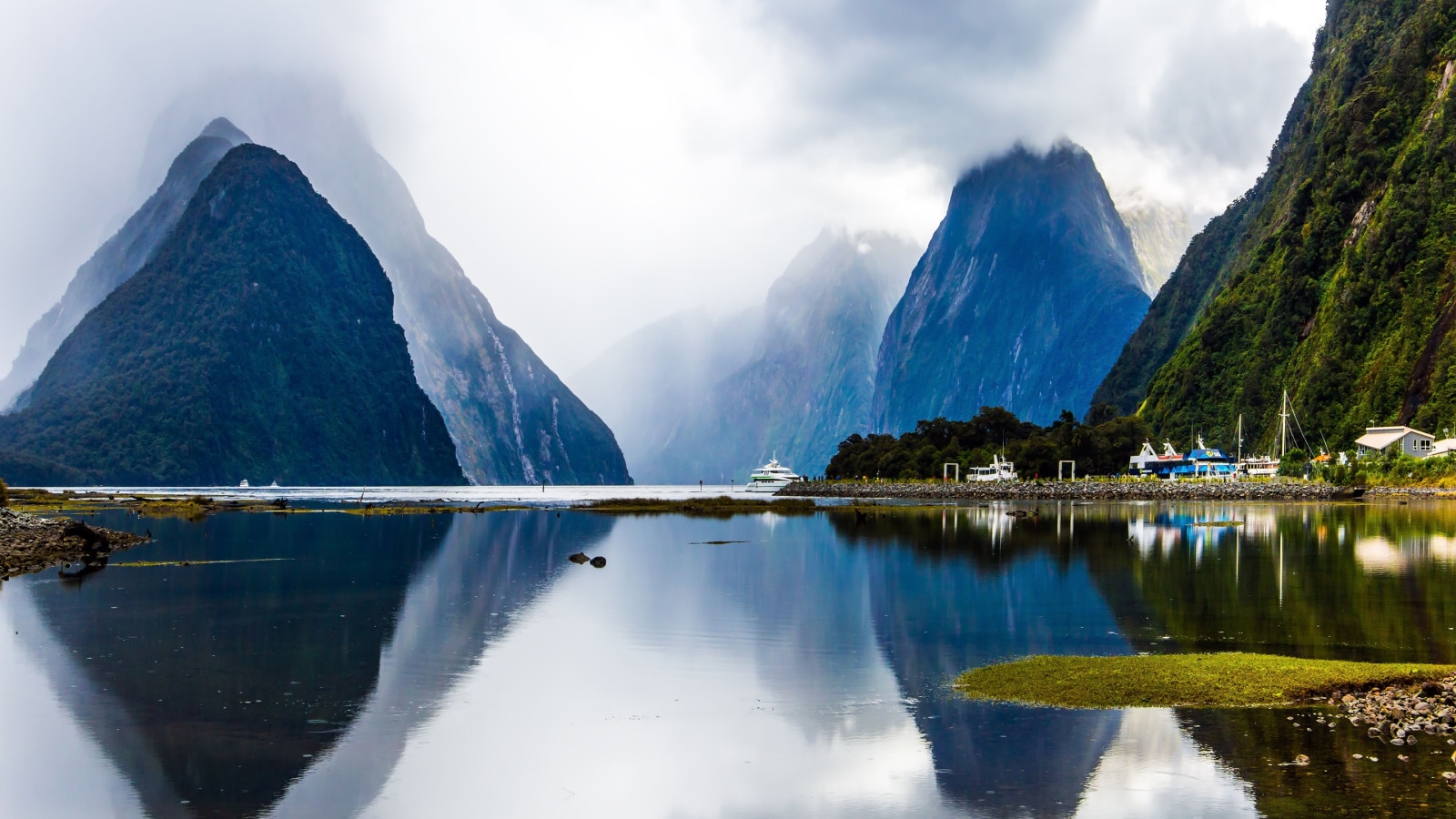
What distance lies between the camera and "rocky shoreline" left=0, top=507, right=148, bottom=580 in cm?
4747

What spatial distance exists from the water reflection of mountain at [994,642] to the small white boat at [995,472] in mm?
102789

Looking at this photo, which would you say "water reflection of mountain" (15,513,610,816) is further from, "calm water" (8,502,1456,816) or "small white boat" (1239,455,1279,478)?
"small white boat" (1239,455,1279,478)

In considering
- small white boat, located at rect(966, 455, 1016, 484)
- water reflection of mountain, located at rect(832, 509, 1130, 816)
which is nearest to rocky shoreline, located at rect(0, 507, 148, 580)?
water reflection of mountain, located at rect(832, 509, 1130, 816)

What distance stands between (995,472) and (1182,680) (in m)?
153

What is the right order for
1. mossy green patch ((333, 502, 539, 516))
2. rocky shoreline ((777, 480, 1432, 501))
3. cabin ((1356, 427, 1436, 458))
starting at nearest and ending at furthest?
mossy green patch ((333, 502, 539, 516))
rocky shoreline ((777, 480, 1432, 501))
cabin ((1356, 427, 1436, 458))

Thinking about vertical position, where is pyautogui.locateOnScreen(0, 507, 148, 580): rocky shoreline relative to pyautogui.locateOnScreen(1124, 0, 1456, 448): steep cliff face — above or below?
below

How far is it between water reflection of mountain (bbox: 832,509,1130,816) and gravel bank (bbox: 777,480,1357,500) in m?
68.9

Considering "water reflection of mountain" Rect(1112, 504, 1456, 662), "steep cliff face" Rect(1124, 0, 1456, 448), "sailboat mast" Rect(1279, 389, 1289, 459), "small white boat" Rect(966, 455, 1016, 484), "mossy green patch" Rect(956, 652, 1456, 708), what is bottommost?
"mossy green patch" Rect(956, 652, 1456, 708)

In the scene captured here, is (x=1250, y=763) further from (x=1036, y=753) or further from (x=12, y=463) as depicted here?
(x=12, y=463)

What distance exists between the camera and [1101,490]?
5600 inches

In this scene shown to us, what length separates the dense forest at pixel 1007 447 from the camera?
554 feet

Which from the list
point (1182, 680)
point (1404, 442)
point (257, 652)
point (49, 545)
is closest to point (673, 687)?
point (1182, 680)

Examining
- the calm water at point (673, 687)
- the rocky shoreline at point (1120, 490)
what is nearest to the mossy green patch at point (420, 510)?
the calm water at point (673, 687)

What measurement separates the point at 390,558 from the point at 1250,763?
145 ft
